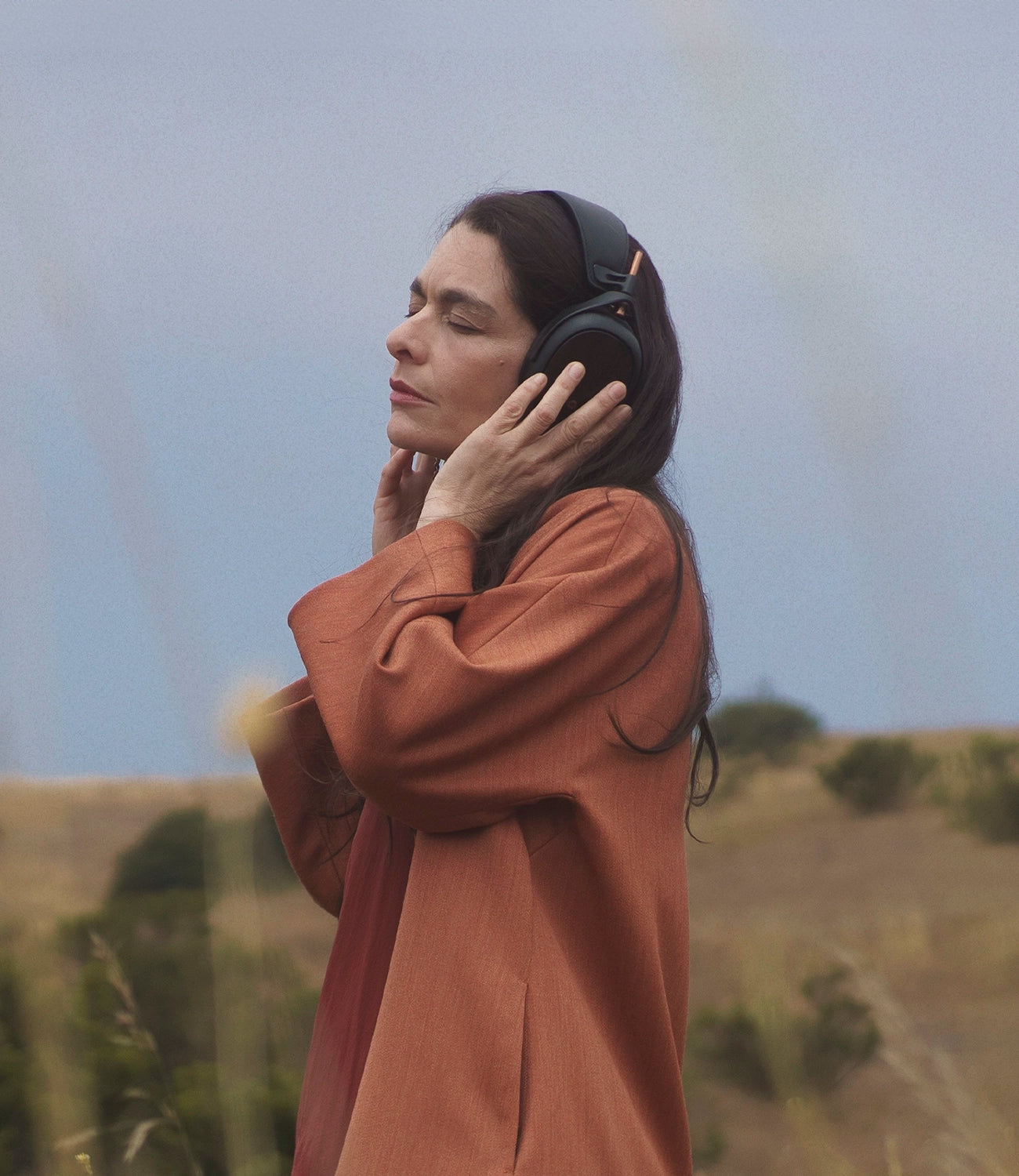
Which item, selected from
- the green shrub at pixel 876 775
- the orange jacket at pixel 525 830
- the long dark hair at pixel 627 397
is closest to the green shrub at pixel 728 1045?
the green shrub at pixel 876 775

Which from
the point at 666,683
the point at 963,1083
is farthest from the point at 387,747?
the point at 963,1083

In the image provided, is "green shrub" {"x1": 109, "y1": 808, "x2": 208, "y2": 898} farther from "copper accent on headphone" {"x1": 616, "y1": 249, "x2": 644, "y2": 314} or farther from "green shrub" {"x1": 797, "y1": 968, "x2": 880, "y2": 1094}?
"copper accent on headphone" {"x1": 616, "y1": 249, "x2": 644, "y2": 314}

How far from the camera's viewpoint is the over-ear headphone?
1712mm

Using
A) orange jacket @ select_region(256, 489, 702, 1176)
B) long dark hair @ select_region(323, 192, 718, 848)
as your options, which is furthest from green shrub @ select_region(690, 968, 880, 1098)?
orange jacket @ select_region(256, 489, 702, 1176)

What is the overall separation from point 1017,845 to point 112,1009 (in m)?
7.82

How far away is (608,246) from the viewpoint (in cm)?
178

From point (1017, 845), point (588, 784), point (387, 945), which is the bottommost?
point (1017, 845)

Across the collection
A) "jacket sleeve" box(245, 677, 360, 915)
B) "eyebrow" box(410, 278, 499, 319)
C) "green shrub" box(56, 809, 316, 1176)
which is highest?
"eyebrow" box(410, 278, 499, 319)

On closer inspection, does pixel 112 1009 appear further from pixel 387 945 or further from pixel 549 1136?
pixel 549 1136

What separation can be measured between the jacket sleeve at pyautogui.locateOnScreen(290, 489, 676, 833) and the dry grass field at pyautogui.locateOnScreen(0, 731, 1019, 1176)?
43cm

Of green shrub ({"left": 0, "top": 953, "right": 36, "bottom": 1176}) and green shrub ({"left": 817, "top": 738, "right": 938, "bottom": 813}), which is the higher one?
green shrub ({"left": 0, "top": 953, "right": 36, "bottom": 1176})

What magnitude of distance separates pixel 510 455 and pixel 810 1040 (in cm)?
633

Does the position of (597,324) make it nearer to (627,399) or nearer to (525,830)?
(627,399)

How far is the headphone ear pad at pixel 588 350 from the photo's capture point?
171 centimetres
